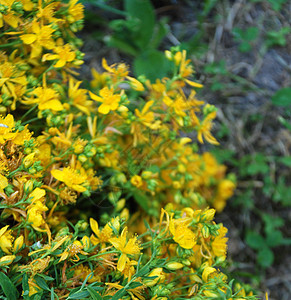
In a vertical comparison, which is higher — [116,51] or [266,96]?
[116,51]

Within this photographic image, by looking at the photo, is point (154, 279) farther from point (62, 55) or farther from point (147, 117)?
point (62, 55)

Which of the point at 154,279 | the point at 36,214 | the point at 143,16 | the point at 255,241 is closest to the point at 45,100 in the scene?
the point at 36,214

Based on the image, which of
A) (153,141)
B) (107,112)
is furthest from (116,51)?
(107,112)

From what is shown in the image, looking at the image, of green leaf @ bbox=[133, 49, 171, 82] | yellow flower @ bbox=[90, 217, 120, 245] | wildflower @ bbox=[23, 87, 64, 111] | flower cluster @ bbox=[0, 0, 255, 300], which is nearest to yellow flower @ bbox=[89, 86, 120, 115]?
flower cluster @ bbox=[0, 0, 255, 300]

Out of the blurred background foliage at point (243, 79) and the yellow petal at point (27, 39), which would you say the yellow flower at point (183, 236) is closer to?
the yellow petal at point (27, 39)

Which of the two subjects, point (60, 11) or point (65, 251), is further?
point (60, 11)

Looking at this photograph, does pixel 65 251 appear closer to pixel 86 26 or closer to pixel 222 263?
pixel 222 263

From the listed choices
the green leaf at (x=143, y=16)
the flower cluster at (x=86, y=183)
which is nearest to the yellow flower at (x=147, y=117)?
the flower cluster at (x=86, y=183)

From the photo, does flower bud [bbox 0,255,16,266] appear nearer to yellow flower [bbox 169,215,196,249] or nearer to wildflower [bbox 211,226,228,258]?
yellow flower [bbox 169,215,196,249]
